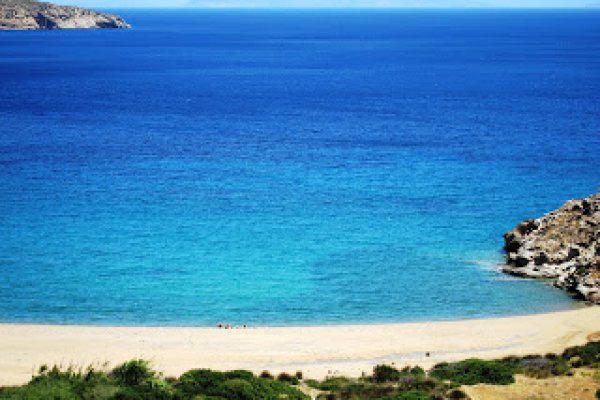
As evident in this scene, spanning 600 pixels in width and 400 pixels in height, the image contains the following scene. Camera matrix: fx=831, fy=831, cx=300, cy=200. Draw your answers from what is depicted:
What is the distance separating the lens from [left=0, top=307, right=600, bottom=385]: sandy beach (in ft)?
112

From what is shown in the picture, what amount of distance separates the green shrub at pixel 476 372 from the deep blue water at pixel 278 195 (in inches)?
374

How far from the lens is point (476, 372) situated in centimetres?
3008

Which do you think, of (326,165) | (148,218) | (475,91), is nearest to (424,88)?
(475,91)

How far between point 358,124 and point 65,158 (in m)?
31.8

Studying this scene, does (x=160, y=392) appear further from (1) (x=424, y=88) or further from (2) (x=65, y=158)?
(1) (x=424, y=88)

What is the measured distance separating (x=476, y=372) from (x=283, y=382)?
6.99 meters

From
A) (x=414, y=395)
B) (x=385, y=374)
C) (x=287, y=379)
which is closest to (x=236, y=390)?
(x=287, y=379)

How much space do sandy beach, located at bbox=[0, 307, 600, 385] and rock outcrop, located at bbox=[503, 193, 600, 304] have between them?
9.38ft

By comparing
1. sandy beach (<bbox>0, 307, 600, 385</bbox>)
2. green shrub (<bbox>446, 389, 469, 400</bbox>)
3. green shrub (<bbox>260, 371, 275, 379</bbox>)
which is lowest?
green shrub (<bbox>446, 389, 469, 400</bbox>)

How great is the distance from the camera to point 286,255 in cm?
4897

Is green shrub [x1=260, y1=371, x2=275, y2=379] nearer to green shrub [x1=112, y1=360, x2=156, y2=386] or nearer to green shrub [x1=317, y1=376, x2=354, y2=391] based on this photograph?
green shrub [x1=317, y1=376, x2=354, y2=391]

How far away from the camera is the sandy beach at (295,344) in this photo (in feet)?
112

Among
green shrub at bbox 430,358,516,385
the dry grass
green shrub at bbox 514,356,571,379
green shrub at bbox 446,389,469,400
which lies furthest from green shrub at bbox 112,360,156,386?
green shrub at bbox 514,356,571,379

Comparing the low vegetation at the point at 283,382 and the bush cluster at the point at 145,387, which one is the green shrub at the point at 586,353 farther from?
the bush cluster at the point at 145,387
